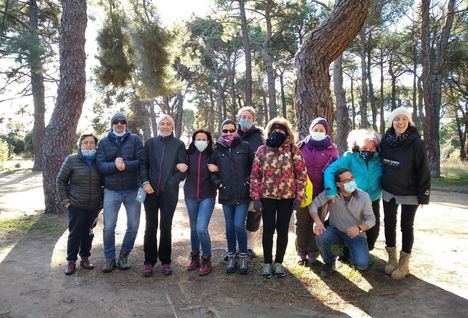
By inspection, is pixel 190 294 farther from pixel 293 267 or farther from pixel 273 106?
pixel 273 106

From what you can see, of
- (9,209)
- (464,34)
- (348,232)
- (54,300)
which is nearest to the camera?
(54,300)

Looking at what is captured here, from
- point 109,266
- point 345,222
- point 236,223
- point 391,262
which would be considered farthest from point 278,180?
point 109,266

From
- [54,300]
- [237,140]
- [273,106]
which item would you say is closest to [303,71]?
[237,140]

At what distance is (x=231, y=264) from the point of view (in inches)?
173

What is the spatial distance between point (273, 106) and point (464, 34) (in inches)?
447

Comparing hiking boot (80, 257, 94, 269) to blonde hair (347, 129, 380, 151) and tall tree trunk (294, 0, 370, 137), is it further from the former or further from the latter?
blonde hair (347, 129, 380, 151)

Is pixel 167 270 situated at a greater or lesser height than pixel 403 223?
lesser

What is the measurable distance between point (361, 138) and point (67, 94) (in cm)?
600

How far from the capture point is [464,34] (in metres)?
19.7

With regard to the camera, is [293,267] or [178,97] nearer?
[293,267]

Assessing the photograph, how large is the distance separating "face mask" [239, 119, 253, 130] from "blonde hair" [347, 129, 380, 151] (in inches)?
47.7

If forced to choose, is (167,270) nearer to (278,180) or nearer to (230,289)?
(230,289)

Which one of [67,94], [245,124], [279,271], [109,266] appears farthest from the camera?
[67,94]

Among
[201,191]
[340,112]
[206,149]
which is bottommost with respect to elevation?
[201,191]
